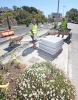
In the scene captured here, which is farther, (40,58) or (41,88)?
(40,58)

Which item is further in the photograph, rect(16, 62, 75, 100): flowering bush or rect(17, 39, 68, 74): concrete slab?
rect(17, 39, 68, 74): concrete slab

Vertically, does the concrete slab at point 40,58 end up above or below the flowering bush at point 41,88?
below

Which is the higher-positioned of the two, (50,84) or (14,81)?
(50,84)

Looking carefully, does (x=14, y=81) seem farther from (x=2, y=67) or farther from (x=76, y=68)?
(x=76, y=68)

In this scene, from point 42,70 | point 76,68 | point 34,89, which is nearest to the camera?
point 34,89

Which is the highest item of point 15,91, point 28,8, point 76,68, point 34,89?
point 28,8

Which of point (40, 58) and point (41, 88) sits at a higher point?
point (41, 88)

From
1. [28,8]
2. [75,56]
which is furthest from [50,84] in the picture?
[28,8]

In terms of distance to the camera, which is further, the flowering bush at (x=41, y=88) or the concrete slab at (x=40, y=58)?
the concrete slab at (x=40, y=58)

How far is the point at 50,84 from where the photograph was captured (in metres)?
3.28

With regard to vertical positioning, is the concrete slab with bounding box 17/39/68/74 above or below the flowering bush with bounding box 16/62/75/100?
below

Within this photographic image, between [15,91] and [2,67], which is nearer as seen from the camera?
[15,91]

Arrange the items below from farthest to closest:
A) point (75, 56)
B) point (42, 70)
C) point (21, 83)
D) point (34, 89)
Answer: point (75, 56) → point (42, 70) → point (21, 83) → point (34, 89)

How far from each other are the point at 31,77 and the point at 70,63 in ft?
12.1
